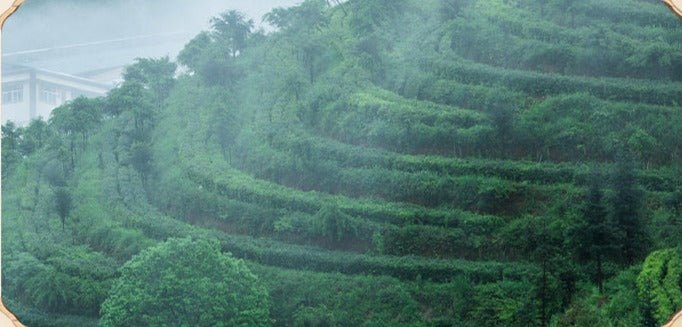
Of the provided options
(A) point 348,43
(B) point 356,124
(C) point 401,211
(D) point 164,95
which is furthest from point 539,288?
(D) point 164,95

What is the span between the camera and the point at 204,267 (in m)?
6.97

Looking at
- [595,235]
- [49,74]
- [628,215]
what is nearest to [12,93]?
[49,74]

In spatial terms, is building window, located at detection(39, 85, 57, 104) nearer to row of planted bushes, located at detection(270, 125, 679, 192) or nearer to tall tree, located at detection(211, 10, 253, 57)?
tall tree, located at detection(211, 10, 253, 57)

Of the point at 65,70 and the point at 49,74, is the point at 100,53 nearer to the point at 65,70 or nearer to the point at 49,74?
the point at 65,70

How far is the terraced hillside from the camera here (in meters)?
7.00

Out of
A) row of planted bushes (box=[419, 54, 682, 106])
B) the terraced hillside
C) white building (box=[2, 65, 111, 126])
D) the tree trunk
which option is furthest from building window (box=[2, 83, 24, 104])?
the tree trunk

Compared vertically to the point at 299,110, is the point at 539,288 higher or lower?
lower

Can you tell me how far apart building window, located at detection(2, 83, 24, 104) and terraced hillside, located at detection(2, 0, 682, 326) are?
247 mm

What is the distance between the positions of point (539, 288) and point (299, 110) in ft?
6.81

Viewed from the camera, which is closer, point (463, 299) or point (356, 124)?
point (463, 299)

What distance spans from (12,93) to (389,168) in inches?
100

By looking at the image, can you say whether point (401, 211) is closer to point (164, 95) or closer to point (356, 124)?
point (356, 124)

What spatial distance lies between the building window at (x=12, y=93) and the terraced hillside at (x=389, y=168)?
247 mm

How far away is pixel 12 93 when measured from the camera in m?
7.41
